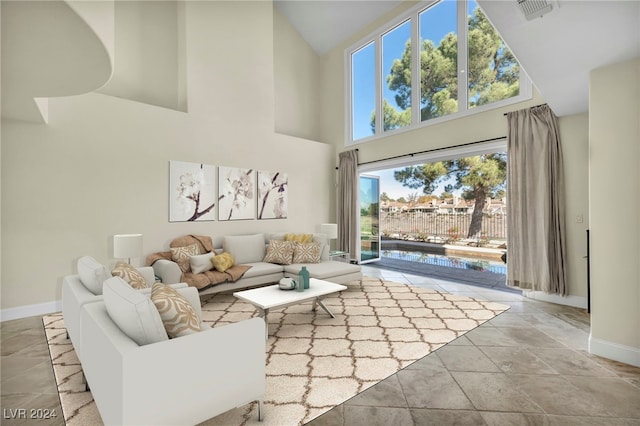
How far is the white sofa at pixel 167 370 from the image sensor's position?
1378mm

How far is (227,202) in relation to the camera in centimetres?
548

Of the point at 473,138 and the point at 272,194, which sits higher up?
the point at 473,138

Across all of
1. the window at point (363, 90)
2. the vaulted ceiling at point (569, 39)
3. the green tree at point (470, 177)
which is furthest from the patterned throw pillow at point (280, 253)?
the vaulted ceiling at point (569, 39)

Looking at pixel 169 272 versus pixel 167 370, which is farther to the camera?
pixel 169 272

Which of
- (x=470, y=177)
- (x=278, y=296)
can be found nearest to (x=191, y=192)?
(x=278, y=296)

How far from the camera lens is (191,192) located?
16.6 feet

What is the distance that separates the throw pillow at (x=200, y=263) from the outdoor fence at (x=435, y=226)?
424 cm

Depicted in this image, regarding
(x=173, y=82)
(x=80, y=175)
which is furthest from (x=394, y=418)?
(x=173, y=82)

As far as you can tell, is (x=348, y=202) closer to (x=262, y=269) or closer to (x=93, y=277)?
(x=262, y=269)

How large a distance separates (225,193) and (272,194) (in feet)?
3.18

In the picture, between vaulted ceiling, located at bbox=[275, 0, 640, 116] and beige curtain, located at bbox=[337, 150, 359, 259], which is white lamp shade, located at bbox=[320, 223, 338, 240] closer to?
beige curtain, located at bbox=[337, 150, 359, 259]

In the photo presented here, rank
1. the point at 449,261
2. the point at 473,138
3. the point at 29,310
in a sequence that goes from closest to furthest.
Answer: the point at 29,310 < the point at 473,138 < the point at 449,261

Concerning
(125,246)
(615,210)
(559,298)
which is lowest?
(559,298)

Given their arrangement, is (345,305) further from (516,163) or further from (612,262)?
(516,163)
